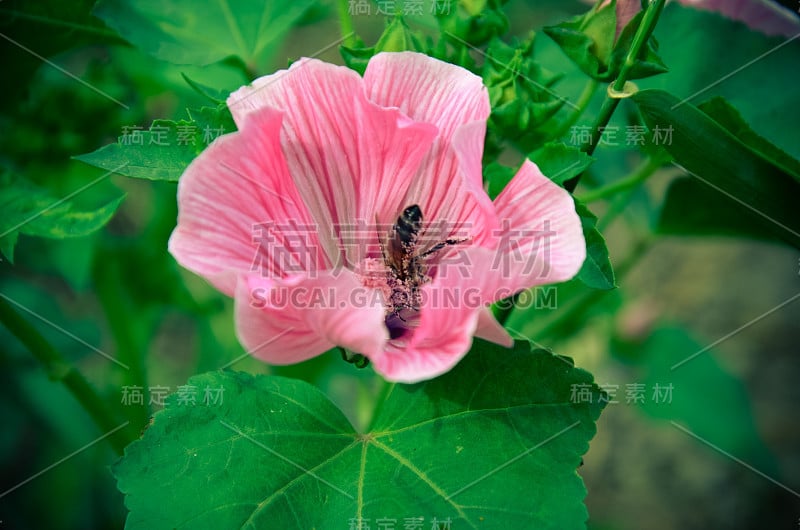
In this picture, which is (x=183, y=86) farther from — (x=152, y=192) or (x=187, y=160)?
(x=187, y=160)

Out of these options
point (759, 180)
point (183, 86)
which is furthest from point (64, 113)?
point (759, 180)

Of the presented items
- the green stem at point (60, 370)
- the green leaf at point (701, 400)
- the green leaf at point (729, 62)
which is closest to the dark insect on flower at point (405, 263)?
the green stem at point (60, 370)

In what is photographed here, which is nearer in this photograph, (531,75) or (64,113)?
(531,75)

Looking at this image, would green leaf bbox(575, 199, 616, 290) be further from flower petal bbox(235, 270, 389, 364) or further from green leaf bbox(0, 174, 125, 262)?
green leaf bbox(0, 174, 125, 262)

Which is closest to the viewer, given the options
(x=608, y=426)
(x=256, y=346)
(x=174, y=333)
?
(x=256, y=346)

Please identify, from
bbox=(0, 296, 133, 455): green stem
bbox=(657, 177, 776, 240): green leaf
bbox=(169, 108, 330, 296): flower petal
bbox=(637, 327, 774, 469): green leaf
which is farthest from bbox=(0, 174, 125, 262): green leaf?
bbox=(637, 327, 774, 469): green leaf

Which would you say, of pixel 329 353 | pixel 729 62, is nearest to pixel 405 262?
pixel 329 353
